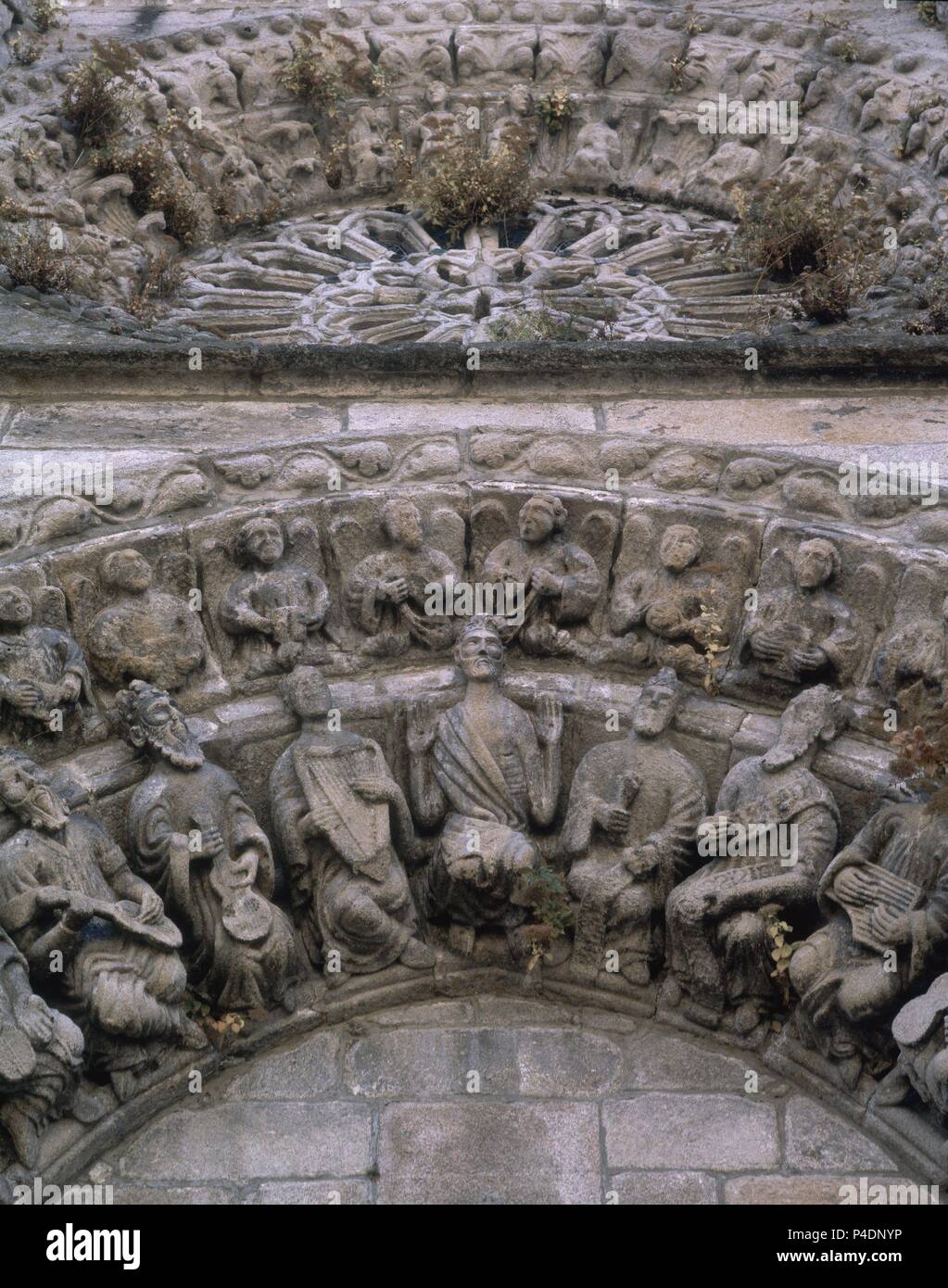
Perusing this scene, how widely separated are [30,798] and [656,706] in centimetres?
271

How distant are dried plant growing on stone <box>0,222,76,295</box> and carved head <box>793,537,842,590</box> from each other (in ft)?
15.2

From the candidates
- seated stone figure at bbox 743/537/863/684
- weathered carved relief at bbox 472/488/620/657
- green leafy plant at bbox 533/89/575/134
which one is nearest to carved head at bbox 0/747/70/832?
weathered carved relief at bbox 472/488/620/657

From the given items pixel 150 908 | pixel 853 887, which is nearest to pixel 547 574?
pixel 853 887

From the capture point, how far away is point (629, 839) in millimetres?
10195

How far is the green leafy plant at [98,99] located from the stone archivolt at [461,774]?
4449 mm

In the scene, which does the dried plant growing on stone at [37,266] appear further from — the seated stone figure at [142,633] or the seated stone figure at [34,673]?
the seated stone figure at [34,673]

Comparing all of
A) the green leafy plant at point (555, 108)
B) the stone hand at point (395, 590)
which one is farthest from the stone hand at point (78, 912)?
the green leafy plant at point (555, 108)

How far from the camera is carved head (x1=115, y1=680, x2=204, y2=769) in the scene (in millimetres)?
10102

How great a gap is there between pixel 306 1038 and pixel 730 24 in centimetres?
897

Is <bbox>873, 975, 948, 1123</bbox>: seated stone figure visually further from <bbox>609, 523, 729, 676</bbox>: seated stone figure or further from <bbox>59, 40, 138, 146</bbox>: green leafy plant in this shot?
<bbox>59, 40, 138, 146</bbox>: green leafy plant

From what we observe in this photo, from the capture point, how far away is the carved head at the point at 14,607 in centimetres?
1037

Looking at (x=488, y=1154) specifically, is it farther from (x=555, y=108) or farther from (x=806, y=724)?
(x=555, y=108)
